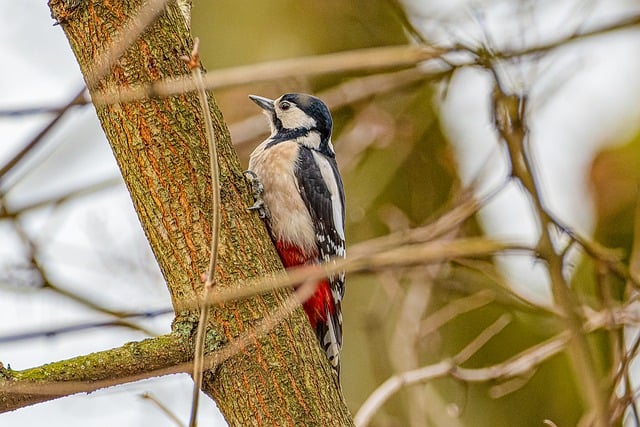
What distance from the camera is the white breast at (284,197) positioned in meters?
3.90

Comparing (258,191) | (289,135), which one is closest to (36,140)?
(258,191)

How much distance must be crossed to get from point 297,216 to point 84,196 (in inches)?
38.2

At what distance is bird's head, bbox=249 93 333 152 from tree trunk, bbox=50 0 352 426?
1786 mm

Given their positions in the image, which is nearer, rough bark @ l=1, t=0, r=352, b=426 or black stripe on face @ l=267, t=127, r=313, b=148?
rough bark @ l=1, t=0, r=352, b=426

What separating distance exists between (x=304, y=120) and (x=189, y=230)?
1991 mm

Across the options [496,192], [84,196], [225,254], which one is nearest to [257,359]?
[225,254]

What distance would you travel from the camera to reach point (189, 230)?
2.70 meters

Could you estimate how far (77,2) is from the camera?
271 cm

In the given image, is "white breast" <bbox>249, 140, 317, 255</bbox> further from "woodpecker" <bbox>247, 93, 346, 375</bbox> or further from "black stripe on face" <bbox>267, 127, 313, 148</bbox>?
"black stripe on face" <bbox>267, 127, 313, 148</bbox>

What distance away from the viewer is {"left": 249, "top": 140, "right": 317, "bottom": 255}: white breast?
390 centimetres

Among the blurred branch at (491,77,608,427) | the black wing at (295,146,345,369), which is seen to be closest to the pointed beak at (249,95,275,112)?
the black wing at (295,146,345,369)

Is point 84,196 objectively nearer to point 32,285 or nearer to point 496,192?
point 32,285

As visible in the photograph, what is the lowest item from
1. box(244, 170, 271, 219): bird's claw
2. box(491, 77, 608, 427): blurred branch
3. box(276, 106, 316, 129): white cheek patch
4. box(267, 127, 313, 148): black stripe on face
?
box(491, 77, 608, 427): blurred branch

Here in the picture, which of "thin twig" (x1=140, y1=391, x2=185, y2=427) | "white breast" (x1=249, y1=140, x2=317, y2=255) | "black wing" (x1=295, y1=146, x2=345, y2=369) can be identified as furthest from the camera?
"black wing" (x1=295, y1=146, x2=345, y2=369)
